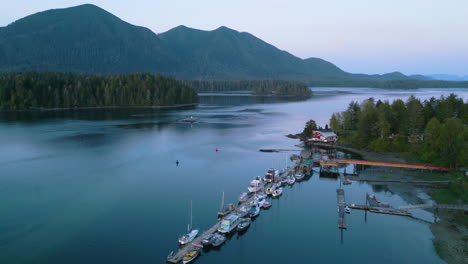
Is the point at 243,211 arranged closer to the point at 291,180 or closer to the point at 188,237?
the point at 188,237

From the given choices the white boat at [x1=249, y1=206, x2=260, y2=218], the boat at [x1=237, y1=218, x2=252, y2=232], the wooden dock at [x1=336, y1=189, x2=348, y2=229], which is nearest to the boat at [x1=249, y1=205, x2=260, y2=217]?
the white boat at [x1=249, y1=206, x2=260, y2=218]

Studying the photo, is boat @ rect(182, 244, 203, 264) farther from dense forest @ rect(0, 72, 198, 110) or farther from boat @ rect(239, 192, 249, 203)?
dense forest @ rect(0, 72, 198, 110)

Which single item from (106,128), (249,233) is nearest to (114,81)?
(106,128)

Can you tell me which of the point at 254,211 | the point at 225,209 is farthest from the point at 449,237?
the point at 225,209

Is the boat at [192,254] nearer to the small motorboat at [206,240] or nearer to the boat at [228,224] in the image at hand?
the small motorboat at [206,240]

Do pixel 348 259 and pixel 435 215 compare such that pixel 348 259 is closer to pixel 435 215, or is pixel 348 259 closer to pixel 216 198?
pixel 435 215

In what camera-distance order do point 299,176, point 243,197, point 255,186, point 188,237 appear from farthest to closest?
point 299,176
point 255,186
point 243,197
point 188,237
